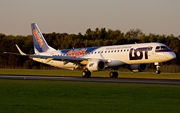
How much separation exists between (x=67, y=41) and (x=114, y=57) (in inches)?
2622

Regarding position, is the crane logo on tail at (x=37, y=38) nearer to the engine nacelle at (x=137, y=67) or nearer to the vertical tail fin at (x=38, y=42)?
the vertical tail fin at (x=38, y=42)

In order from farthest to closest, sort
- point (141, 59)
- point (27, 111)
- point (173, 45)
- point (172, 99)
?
1. point (173, 45)
2. point (141, 59)
3. point (172, 99)
4. point (27, 111)

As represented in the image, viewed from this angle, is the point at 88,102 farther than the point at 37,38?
No

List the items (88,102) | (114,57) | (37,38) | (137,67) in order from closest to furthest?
(88,102) → (114,57) → (137,67) → (37,38)

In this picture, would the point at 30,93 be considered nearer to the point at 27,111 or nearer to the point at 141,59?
the point at 27,111

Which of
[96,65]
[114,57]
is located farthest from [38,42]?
[114,57]

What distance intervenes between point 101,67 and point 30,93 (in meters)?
29.2

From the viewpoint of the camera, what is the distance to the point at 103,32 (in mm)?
149000

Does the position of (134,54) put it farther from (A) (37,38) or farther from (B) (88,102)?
(B) (88,102)

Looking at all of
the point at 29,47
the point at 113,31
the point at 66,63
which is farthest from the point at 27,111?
the point at 113,31

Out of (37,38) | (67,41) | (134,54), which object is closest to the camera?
(134,54)

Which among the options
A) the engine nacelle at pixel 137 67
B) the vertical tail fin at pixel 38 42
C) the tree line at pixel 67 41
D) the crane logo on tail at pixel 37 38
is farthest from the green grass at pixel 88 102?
the tree line at pixel 67 41

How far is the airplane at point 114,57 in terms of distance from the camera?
56.4 metres

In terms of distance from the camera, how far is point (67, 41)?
125 meters
